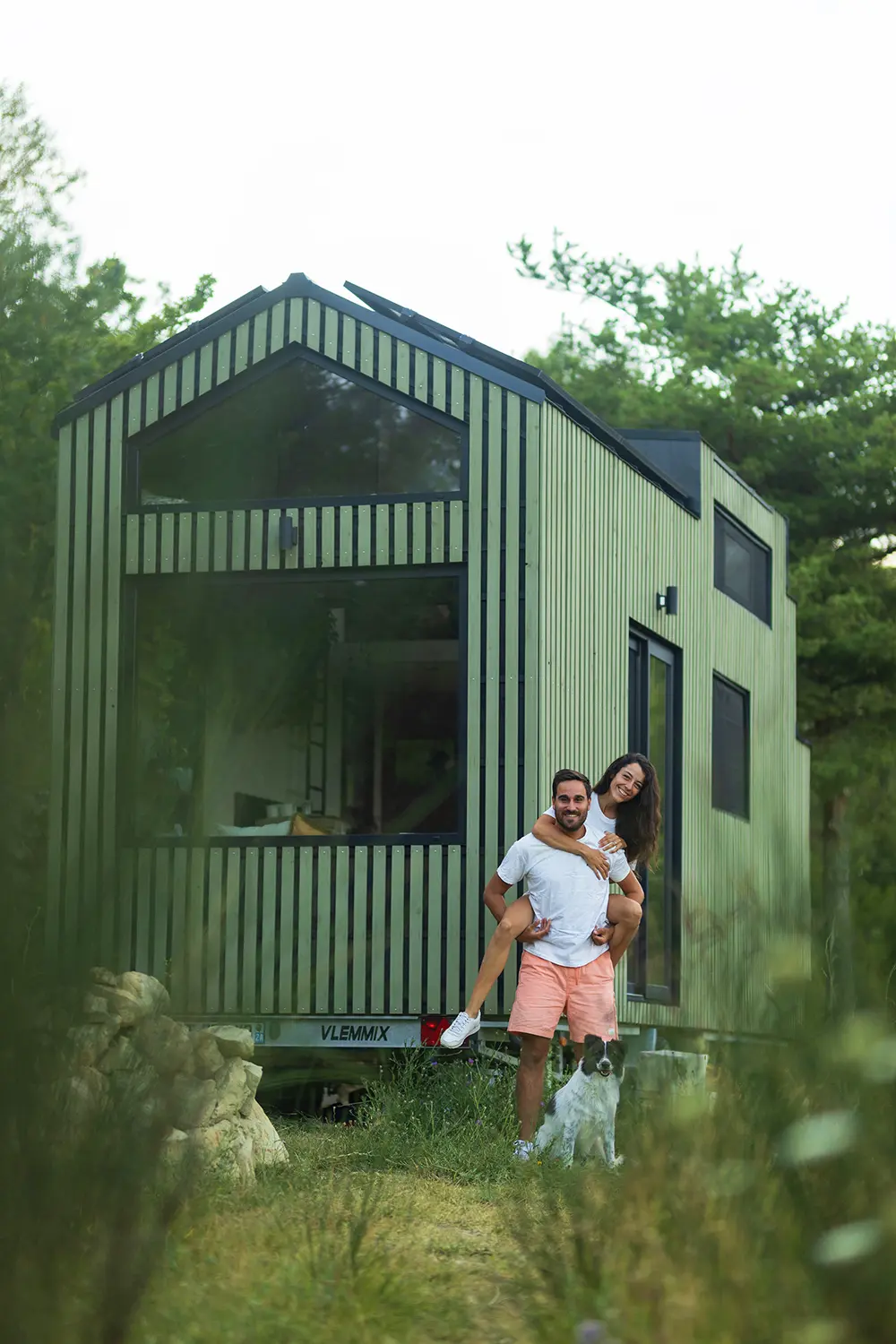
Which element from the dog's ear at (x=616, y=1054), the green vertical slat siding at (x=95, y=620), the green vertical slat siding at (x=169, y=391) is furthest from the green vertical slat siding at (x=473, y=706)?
the dog's ear at (x=616, y=1054)

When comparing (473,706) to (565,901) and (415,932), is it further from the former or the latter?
(565,901)

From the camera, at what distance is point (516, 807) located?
10.4 m

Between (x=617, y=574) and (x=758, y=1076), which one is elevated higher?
(x=617, y=574)

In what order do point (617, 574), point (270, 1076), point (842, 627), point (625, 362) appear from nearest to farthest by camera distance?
1. point (270, 1076)
2. point (617, 574)
3. point (842, 627)
4. point (625, 362)

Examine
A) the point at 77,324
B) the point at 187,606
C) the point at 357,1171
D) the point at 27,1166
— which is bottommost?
the point at 357,1171

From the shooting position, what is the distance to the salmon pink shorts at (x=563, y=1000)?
8.34 metres

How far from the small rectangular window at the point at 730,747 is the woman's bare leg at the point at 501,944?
499cm

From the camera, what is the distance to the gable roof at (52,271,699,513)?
10.8m

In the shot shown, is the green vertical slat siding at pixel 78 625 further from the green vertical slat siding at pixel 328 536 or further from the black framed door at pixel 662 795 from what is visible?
the black framed door at pixel 662 795

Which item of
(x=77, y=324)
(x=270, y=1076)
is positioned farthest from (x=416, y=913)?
(x=77, y=324)

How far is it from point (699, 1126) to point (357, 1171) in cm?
419

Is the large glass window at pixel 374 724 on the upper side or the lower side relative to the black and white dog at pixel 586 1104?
upper

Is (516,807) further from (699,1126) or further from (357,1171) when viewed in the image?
(699,1126)

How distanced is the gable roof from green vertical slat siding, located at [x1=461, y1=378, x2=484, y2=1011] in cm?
22
